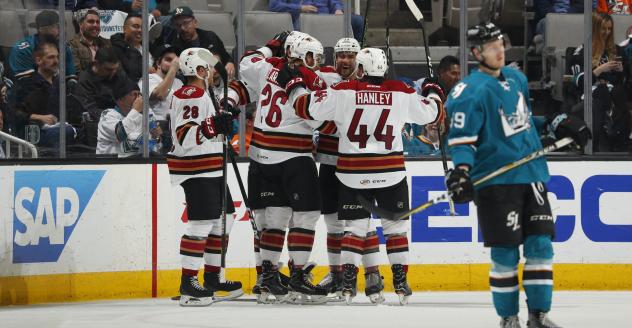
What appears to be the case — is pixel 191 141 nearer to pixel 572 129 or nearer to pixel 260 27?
pixel 260 27

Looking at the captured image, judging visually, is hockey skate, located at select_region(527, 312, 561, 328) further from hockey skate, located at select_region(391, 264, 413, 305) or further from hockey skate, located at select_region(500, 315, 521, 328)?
hockey skate, located at select_region(391, 264, 413, 305)

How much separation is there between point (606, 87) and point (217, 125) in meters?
2.86

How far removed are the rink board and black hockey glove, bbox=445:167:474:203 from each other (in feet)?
9.88

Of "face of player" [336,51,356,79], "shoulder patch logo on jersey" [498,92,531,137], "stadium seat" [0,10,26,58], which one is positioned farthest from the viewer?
"stadium seat" [0,10,26,58]

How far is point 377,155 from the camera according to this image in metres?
7.23

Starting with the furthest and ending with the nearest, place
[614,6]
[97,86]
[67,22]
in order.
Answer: [614,6], [97,86], [67,22]

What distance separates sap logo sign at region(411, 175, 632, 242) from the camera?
8.36 metres

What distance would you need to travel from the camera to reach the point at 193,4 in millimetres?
8586

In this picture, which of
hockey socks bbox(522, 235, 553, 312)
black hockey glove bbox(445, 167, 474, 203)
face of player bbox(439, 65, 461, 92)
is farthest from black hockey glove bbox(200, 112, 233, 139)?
hockey socks bbox(522, 235, 553, 312)

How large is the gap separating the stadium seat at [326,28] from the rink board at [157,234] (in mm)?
970

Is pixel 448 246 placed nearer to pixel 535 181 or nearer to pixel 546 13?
pixel 546 13

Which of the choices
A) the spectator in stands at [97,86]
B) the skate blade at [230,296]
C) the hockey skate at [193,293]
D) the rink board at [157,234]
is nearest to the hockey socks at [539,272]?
the hockey skate at [193,293]

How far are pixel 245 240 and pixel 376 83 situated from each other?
61.0 inches

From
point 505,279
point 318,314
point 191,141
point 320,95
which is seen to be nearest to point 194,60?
point 191,141
